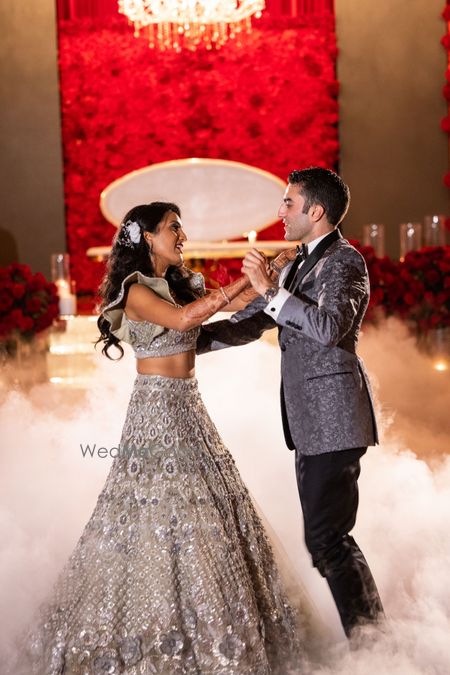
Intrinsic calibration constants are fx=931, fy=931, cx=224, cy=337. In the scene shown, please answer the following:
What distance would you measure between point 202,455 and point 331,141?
22.0ft

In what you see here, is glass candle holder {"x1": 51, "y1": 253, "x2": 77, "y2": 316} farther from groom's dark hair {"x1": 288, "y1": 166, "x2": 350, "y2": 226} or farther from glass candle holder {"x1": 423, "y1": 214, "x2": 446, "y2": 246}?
groom's dark hair {"x1": 288, "y1": 166, "x2": 350, "y2": 226}

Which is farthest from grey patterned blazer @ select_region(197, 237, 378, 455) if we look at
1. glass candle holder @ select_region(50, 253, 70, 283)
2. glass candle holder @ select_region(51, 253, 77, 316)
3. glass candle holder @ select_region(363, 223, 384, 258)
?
glass candle holder @ select_region(363, 223, 384, 258)

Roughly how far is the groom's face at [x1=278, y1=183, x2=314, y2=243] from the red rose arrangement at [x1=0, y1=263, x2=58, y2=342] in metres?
3.11

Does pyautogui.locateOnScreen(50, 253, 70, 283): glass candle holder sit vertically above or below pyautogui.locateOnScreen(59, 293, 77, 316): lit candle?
above

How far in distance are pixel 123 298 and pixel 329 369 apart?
65 cm

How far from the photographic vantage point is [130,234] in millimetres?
2855

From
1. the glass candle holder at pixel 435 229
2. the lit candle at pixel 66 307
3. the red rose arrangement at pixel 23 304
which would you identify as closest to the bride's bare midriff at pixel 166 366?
the red rose arrangement at pixel 23 304

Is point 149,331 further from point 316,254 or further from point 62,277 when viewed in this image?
point 62,277

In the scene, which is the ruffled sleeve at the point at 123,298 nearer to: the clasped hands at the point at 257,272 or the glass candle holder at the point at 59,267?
the clasped hands at the point at 257,272

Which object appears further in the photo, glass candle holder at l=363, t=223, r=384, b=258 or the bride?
glass candle holder at l=363, t=223, r=384, b=258

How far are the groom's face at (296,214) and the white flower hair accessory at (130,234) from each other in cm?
45

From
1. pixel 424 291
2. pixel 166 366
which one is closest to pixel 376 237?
pixel 424 291

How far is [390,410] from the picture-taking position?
5.01 meters

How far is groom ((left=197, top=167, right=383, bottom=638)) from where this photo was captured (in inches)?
106
